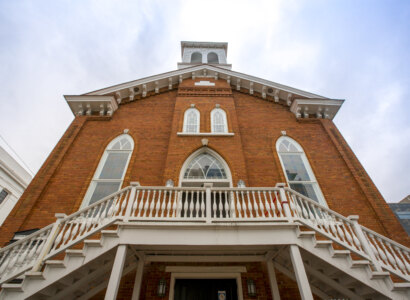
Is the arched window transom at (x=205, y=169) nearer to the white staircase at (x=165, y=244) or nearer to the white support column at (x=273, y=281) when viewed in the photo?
the white staircase at (x=165, y=244)

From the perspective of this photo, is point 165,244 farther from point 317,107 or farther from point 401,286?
point 317,107

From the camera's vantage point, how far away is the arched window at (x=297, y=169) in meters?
7.50

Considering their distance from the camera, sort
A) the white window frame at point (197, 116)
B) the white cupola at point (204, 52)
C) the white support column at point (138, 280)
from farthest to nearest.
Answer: the white cupola at point (204, 52), the white window frame at point (197, 116), the white support column at point (138, 280)

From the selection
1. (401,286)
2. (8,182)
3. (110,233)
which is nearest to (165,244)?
(110,233)

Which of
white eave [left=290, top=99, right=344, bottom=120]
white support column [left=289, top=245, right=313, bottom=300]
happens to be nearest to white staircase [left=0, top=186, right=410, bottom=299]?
white support column [left=289, top=245, right=313, bottom=300]

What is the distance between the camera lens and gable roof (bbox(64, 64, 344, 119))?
9.45m

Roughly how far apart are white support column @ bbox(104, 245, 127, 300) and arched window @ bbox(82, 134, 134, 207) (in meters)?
3.53

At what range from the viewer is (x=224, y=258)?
5512 mm

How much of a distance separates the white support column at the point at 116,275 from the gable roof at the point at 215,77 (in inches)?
281

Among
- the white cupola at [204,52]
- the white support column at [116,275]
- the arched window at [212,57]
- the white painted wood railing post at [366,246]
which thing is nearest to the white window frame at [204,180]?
the white support column at [116,275]

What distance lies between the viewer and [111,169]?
796 centimetres

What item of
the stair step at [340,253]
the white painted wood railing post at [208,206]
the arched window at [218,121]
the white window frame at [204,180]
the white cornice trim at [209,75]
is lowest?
the stair step at [340,253]

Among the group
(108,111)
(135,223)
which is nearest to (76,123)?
(108,111)

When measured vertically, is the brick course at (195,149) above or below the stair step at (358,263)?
above
